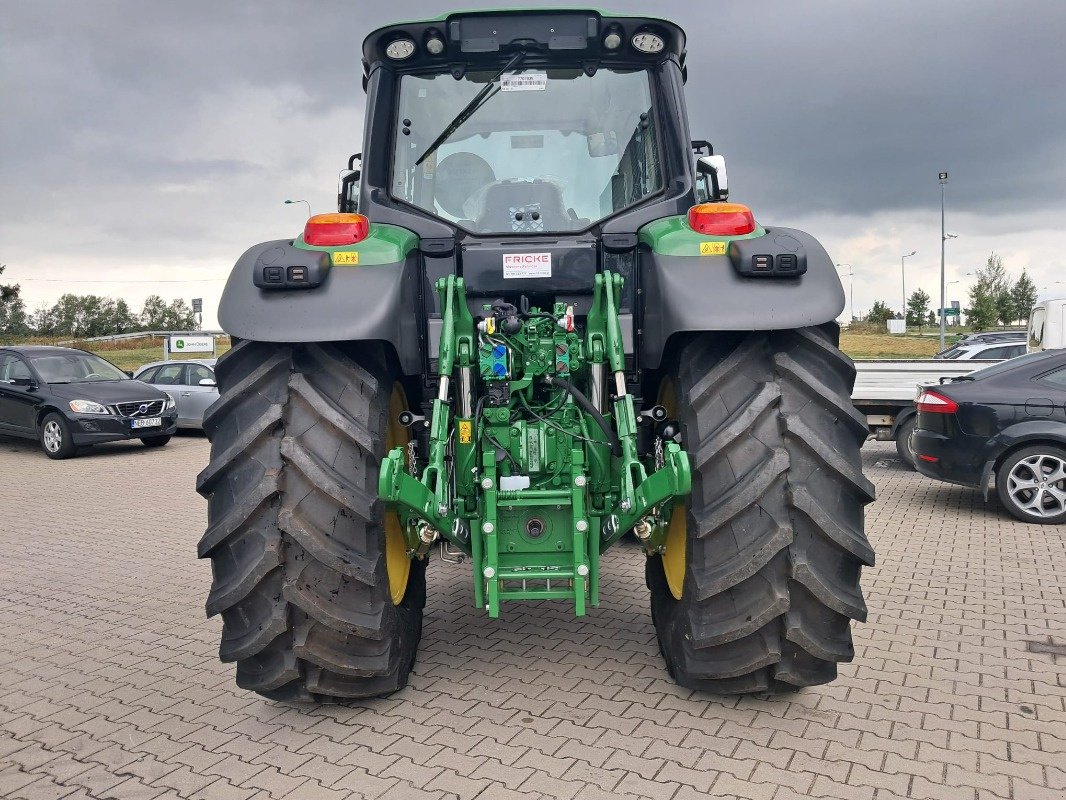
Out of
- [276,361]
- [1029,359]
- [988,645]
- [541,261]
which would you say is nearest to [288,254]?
[276,361]

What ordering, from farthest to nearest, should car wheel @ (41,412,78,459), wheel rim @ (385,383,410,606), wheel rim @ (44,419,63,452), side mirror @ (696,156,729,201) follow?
1. wheel rim @ (44,419,63,452)
2. car wheel @ (41,412,78,459)
3. side mirror @ (696,156,729,201)
4. wheel rim @ (385,383,410,606)

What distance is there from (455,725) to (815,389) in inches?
79.7

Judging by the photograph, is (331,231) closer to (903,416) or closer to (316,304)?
(316,304)

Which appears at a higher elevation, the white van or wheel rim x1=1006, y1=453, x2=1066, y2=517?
the white van

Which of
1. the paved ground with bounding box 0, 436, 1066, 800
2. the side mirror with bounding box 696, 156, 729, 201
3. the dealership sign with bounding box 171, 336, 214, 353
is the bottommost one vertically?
the paved ground with bounding box 0, 436, 1066, 800

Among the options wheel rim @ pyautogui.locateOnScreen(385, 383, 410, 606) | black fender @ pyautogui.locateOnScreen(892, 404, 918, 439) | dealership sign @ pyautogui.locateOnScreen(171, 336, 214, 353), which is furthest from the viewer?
dealership sign @ pyautogui.locateOnScreen(171, 336, 214, 353)

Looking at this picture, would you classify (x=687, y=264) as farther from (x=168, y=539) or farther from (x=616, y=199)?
(x=168, y=539)

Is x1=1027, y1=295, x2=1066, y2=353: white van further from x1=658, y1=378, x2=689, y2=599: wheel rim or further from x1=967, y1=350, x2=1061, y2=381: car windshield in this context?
x1=658, y1=378, x2=689, y2=599: wheel rim

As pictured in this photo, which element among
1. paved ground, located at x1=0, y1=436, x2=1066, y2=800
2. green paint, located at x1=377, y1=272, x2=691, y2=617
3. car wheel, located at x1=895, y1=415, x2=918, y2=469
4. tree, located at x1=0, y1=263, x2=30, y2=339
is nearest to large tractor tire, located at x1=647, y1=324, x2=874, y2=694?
green paint, located at x1=377, y1=272, x2=691, y2=617

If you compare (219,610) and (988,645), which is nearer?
(219,610)

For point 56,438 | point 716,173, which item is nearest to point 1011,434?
point 716,173

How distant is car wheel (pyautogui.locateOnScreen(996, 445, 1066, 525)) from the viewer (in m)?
7.91

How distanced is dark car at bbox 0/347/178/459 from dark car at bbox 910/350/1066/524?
12296 millimetres

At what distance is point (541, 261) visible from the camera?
4023 mm
